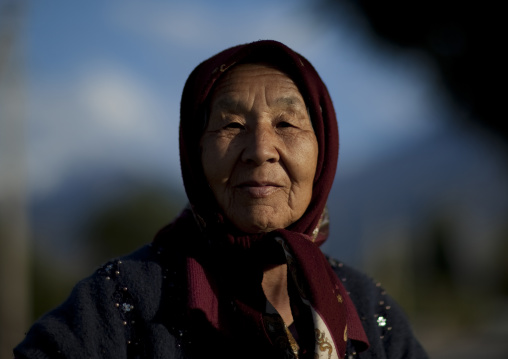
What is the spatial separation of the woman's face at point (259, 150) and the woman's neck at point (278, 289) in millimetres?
196

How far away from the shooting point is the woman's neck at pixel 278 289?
248 cm

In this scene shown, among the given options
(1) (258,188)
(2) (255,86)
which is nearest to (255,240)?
(1) (258,188)

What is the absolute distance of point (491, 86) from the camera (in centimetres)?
952

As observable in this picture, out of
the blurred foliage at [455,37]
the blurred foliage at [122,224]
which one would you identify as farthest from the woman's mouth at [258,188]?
the blurred foliage at [122,224]

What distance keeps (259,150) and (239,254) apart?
14.1 inches

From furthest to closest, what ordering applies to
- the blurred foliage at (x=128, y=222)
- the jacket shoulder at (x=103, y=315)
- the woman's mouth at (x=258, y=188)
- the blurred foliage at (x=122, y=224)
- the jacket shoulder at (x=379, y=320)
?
the blurred foliage at (x=128, y=222), the blurred foliage at (x=122, y=224), the jacket shoulder at (x=379, y=320), the woman's mouth at (x=258, y=188), the jacket shoulder at (x=103, y=315)

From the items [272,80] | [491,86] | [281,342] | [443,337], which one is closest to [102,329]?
[281,342]

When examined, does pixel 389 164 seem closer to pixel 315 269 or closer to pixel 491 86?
pixel 491 86

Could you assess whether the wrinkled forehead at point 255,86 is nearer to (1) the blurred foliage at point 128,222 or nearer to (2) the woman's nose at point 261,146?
(2) the woman's nose at point 261,146

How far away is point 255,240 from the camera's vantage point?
236cm

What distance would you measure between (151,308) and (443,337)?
44.5 ft

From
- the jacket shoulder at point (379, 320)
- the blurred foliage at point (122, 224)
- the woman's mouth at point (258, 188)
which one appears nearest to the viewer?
the woman's mouth at point (258, 188)

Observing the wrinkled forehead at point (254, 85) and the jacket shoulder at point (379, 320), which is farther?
the jacket shoulder at point (379, 320)

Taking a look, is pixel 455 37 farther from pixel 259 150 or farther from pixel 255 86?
pixel 259 150
